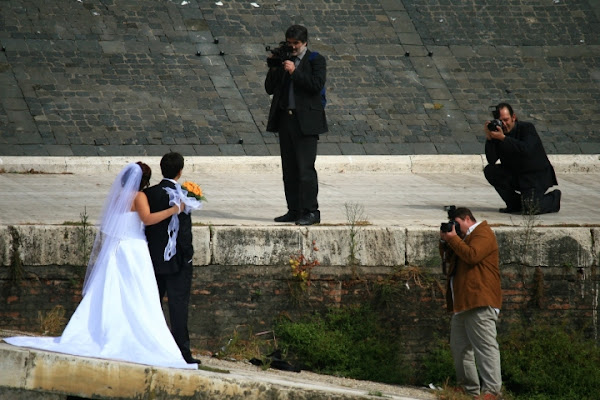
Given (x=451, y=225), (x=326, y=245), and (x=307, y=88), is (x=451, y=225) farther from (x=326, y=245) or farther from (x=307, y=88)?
(x=307, y=88)

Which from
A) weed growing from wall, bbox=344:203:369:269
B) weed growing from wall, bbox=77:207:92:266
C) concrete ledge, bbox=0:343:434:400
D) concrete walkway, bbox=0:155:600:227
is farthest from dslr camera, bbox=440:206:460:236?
weed growing from wall, bbox=77:207:92:266

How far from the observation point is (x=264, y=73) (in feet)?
57.1

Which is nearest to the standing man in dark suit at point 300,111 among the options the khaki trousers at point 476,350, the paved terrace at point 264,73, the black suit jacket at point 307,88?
the black suit jacket at point 307,88

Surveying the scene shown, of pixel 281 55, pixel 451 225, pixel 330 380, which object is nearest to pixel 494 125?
pixel 281 55

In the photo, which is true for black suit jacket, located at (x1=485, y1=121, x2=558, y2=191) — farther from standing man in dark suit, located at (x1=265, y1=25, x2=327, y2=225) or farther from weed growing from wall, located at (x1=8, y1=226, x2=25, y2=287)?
weed growing from wall, located at (x1=8, y1=226, x2=25, y2=287)

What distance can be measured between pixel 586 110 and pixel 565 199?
4.93 metres

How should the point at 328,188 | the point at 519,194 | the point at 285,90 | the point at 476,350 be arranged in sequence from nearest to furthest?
the point at 476,350
the point at 285,90
the point at 519,194
the point at 328,188

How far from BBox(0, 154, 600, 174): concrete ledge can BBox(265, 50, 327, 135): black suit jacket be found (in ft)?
14.8

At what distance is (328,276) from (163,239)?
7.45ft

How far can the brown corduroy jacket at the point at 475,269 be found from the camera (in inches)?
355

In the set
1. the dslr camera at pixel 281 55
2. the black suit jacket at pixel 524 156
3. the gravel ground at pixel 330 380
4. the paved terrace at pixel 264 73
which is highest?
the paved terrace at pixel 264 73

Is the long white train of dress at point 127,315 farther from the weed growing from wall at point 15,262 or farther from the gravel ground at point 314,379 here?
the weed growing from wall at point 15,262

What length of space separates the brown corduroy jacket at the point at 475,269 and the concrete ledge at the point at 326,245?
940 mm

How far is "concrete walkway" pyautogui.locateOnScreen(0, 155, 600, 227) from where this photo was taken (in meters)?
11.0
